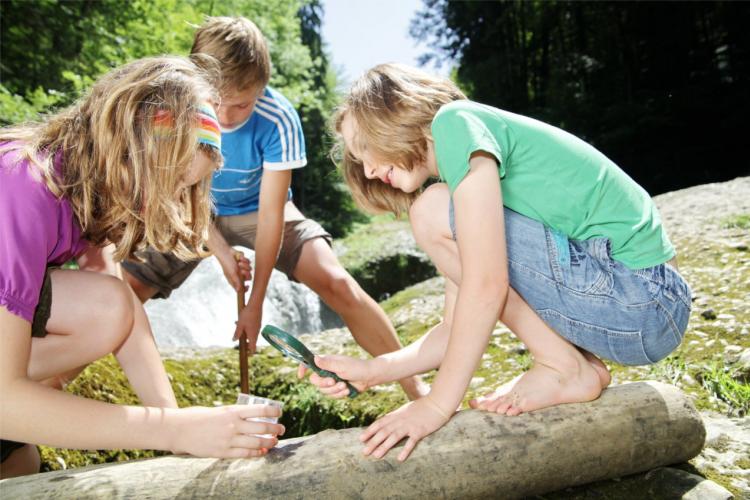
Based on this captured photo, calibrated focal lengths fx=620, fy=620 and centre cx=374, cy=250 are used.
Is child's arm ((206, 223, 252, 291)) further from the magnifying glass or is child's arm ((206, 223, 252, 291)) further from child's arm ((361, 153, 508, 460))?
child's arm ((361, 153, 508, 460))

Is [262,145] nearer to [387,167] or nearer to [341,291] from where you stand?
[341,291]

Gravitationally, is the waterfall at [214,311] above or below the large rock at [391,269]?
above

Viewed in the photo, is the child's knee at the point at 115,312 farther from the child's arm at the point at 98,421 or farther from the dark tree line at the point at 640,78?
the dark tree line at the point at 640,78

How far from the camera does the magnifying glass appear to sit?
5.59ft

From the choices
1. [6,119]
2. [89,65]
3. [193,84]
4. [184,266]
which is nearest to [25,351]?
[193,84]

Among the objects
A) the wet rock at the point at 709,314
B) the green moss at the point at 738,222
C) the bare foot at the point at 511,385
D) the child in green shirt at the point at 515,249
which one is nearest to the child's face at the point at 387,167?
the child in green shirt at the point at 515,249

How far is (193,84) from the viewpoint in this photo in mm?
1960

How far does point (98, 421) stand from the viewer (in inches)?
61.6

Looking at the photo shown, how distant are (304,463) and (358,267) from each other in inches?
311

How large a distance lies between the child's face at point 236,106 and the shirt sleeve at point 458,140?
1386mm

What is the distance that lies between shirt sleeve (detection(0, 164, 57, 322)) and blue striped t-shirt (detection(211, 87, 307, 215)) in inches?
60.1

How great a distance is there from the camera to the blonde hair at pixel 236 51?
9.33 ft

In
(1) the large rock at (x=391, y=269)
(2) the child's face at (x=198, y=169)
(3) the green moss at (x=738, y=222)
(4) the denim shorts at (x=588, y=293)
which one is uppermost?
(2) the child's face at (x=198, y=169)

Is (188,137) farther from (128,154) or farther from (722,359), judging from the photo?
(722,359)
